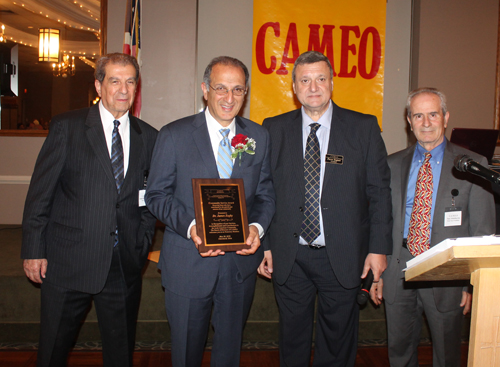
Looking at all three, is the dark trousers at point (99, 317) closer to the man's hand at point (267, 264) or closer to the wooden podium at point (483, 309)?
the man's hand at point (267, 264)

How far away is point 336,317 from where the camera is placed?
213 centimetres

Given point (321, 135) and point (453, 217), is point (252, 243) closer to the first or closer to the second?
point (321, 135)

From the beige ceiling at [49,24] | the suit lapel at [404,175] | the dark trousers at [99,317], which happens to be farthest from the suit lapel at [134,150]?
the beige ceiling at [49,24]

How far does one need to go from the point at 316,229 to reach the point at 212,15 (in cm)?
347

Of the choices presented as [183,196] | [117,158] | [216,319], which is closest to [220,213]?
[183,196]

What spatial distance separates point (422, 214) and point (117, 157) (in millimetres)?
1682

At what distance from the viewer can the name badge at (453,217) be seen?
6.63 ft

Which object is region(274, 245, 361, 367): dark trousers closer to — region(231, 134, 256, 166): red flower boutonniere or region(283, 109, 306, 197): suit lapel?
region(283, 109, 306, 197): suit lapel

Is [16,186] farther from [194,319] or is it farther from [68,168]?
[194,319]

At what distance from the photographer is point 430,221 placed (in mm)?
2082

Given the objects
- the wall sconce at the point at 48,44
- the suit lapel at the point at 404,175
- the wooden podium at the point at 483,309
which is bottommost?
the wooden podium at the point at 483,309

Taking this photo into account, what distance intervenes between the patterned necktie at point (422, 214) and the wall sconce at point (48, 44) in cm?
478

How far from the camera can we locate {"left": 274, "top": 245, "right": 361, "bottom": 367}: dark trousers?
6.97ft

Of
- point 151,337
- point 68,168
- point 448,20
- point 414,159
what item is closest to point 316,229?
point 414,159
